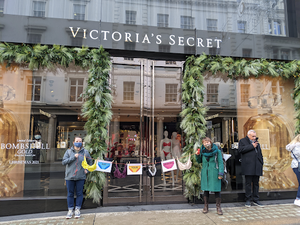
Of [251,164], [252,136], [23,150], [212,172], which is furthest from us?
[252,136]

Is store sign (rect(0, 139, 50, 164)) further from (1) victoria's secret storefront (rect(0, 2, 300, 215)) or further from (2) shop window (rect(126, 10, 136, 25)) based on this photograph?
(2) shop window (rect(126, 10, 136, 25))

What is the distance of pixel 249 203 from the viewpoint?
18.9ft

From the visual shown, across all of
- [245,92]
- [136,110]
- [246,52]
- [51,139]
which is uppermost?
[246,52]

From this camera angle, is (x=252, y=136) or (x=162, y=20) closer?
(x=252, y=136)

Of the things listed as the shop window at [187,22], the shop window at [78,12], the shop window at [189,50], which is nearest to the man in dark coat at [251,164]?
the shop window at [189,50]

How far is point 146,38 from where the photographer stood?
6.12m

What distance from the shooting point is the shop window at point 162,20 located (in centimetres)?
639

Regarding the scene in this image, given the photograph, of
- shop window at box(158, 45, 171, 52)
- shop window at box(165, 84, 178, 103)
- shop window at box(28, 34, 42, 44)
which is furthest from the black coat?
shop window at box(28, 34, 42, 44)

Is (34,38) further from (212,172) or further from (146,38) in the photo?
(212,172)

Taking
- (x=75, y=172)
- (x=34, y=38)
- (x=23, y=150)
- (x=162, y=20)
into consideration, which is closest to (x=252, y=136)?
(x=162, y=20)

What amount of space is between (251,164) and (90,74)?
16.3 ft

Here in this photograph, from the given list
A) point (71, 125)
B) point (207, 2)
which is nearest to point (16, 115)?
point (71, 125)

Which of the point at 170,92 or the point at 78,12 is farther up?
the point at 78,12

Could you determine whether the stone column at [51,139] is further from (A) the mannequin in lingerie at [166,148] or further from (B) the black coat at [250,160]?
(B) the black coat at [250,160]
